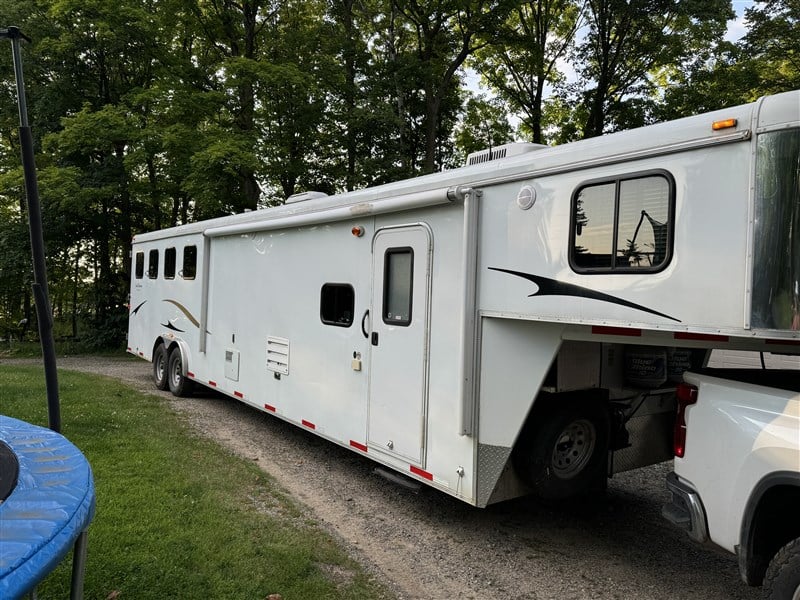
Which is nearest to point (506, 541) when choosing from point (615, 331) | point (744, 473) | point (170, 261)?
point (615, 331)

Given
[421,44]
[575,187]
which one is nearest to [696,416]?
[575,187]

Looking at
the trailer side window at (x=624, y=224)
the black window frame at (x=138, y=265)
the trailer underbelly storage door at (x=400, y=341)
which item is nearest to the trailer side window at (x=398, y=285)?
the trailer underbelly storage door at (x=400, y=341)

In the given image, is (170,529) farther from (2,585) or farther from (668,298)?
(668,298)

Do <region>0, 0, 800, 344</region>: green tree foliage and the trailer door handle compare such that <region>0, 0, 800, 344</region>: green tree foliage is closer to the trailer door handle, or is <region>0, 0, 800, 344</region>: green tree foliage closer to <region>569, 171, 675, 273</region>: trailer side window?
the trailer door handle

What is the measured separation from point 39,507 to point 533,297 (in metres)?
2.87

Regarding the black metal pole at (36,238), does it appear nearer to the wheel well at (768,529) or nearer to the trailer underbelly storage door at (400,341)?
the trailer underbelly storage door at (400,341)

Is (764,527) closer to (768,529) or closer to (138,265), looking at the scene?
(768,529)

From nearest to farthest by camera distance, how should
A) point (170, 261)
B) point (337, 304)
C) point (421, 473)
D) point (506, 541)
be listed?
point (506, 541), point (421, 473), point (337, 304), point (170, 261)

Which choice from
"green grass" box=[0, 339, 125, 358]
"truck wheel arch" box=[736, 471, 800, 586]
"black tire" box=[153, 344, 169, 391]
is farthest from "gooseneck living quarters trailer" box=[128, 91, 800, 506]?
"green grass" box=[0, 339, 125, 358]

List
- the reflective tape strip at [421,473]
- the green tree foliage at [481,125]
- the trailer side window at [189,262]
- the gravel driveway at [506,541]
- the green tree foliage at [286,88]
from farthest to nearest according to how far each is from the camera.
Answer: the green tree foliage at [481,125] < the green tree foliage at [286,88] < the trailer side window at [189,262] < the reflective tape strip at [421,473] < the gravel driveway at [506,541]

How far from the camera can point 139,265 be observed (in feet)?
37.5

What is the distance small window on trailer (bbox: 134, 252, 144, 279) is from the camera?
1127 cm

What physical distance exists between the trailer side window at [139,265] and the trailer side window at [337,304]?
675 cm

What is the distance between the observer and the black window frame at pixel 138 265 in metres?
11.3
